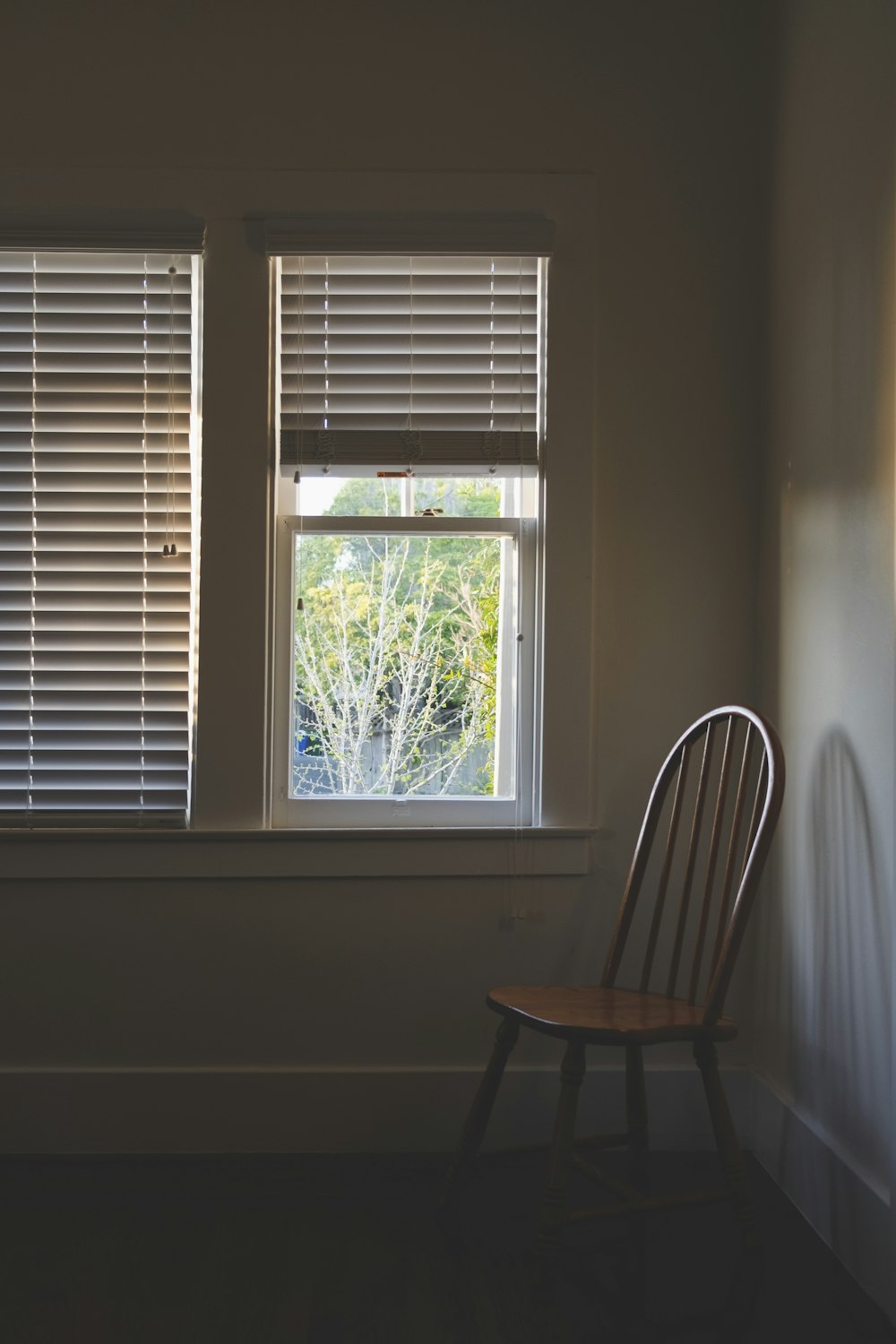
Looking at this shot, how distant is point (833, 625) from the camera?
2.19 meters

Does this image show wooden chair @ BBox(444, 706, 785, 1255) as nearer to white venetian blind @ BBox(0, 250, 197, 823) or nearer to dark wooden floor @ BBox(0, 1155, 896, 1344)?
dark wooden floor @ BBox(0, 1155, 896, 1344)

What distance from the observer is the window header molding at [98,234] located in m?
2.57

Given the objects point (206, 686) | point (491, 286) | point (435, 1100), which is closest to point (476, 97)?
point (491, 286)

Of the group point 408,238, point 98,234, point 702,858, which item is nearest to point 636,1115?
point 702,858

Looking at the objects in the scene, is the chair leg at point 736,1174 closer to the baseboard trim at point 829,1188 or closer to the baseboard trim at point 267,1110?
the baseboard trim at point 829,1188

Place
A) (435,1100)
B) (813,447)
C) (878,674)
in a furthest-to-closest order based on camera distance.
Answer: (435,1100) < (813,447) < (878,674)

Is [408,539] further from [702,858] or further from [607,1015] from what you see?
[607,1015]

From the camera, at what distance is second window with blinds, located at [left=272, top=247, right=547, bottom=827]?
2641 mm

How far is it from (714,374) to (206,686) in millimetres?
1434

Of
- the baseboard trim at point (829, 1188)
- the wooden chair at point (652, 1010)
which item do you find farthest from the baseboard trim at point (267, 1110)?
the wooden chair at point (652, 1010)

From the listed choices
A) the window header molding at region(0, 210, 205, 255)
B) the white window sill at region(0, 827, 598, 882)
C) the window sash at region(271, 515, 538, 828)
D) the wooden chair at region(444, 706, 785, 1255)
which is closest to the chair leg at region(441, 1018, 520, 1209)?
the wooden chair at region(444, 706, 785, 1255)

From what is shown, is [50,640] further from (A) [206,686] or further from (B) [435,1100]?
(B) [435,1100]

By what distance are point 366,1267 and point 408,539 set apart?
5.18ft

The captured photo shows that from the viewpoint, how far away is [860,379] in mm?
2082
